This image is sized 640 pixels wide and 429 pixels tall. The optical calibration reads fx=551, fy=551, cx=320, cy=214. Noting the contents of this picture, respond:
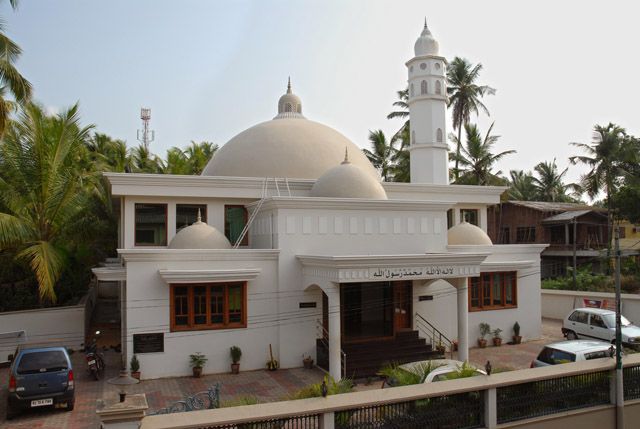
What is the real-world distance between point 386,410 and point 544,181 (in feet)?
158

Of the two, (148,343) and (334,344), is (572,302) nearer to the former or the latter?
(334,344)

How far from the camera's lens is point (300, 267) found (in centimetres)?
1777

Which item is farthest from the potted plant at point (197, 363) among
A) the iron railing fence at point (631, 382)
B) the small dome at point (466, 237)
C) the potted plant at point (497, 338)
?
the iron railing fence at point (631, 382)

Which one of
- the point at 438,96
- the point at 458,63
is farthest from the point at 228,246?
the point at 458,63

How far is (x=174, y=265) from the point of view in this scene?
16.4 metres

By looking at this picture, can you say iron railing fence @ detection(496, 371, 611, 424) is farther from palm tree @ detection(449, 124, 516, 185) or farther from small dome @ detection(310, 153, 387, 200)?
palm tree @ detection(449, 124, 516, 185)

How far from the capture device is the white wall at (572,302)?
2336 centimetres

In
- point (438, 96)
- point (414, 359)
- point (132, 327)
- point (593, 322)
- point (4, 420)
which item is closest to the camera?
A: point (4, 420)

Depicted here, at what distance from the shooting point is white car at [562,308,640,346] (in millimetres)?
18625

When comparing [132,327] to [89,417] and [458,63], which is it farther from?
[458,63]

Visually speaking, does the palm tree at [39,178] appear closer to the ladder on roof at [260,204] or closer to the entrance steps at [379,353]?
the ladder on roof at [260,204]

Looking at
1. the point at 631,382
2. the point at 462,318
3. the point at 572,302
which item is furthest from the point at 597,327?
the point at 631,382

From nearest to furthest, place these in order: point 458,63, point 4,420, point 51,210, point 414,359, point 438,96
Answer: point 4,420 → point 414,359 → point 51,210 → point 438,96 → point 458,63

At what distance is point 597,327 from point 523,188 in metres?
36.6
